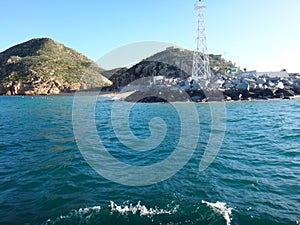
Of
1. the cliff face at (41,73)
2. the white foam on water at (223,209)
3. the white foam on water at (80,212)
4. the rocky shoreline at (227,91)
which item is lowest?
the white foam on water at (80,212)

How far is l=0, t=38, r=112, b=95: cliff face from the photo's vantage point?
10650 cm

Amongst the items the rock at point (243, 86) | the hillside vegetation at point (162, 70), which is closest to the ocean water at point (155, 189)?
the rock at point (243, 86)

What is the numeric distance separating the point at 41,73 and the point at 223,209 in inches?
4868

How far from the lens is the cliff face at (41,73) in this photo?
106500 millimetres

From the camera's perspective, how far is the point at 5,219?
566cm

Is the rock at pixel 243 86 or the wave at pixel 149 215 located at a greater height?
the rock at pixel 243 86

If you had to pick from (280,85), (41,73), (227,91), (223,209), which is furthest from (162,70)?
(223,209)

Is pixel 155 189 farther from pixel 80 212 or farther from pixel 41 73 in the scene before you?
pixel 41 73

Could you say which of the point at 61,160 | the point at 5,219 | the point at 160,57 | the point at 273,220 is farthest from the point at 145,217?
A: the point at 160,57

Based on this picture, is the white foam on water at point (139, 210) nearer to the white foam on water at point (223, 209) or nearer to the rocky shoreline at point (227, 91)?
the white foam on water at point (223, 209)

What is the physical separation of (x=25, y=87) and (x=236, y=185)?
11895 cm

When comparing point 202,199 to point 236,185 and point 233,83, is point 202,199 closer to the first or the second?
point 236,185

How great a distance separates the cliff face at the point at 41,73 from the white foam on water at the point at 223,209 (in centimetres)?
11541

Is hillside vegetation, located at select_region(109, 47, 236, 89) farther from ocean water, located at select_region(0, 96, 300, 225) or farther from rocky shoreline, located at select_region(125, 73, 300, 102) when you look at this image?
ocean water, located at select_region(0, 96, 300, 225)
